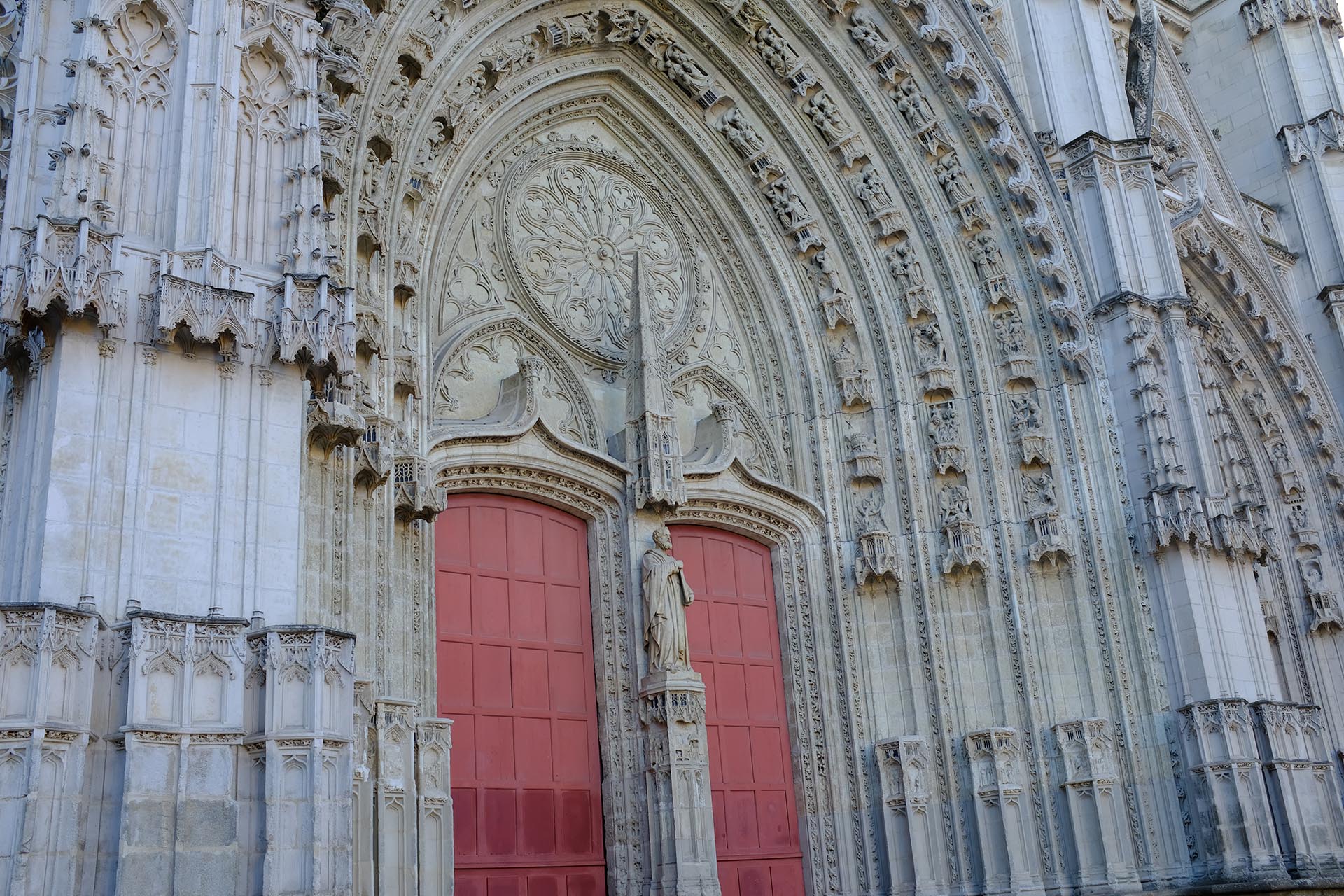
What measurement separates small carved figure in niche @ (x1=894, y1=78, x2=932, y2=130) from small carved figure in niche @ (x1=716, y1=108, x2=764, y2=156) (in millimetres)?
1499

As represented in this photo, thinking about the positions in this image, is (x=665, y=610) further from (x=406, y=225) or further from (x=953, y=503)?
(x=406, y=225)

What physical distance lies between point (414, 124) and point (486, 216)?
5.36ft

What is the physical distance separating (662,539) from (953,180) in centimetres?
510

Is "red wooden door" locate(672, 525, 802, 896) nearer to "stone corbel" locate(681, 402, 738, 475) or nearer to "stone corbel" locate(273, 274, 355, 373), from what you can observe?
"stone corbel" locate(681, 402, 738, 475)

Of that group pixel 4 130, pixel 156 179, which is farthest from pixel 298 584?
pixel 4 130

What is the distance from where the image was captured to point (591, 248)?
13273 millimetres

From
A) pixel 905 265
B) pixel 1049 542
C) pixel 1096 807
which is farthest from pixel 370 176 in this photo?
pixel 1096 807

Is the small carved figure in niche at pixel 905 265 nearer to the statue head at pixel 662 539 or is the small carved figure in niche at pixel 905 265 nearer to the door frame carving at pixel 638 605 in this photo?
the door frame carving at pixel 638 605

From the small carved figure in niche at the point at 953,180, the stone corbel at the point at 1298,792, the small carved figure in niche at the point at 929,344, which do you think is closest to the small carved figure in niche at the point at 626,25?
the small carved figure in niche at the point at 953,180

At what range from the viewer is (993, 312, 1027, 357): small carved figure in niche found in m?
13.4

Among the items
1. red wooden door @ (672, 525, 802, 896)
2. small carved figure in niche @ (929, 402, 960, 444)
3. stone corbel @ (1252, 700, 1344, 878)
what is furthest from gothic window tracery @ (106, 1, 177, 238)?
stone corbel @ (1252, 700, 1344, 878)

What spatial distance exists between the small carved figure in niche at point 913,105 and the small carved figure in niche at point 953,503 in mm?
3821

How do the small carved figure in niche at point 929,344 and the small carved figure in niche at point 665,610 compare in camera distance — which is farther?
the small carved figure in niche at point 929,344

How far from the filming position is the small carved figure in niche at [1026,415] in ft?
42.9
